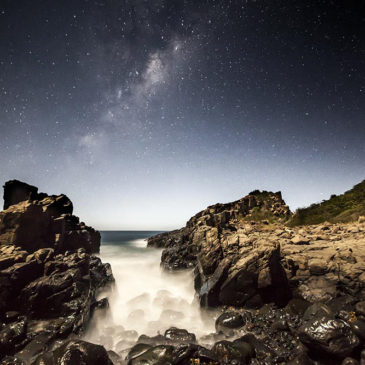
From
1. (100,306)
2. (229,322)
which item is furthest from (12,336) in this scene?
(229,322)

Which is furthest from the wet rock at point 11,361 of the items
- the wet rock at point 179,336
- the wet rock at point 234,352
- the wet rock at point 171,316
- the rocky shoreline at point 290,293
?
the rocky shoreline at point 290,293

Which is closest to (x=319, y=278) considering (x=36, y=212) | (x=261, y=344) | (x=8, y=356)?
(x=261, y=344)

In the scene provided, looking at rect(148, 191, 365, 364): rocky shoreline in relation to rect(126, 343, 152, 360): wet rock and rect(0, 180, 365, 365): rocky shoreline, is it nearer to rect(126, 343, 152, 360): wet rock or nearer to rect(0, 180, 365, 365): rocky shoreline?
rect(0, 180, 365, 365): rocky shoreline

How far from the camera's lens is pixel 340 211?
34469 millimetres

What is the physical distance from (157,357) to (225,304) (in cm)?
687

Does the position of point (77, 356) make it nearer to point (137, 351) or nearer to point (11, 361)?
point (137, 351)

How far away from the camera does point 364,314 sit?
9211 millimetres

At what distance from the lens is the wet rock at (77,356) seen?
7.80 meters

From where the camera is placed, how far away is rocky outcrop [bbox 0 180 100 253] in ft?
57.2

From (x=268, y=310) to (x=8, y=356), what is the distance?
14.5 m

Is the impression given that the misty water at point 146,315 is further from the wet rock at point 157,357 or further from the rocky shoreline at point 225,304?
the wet rock at point 157,357

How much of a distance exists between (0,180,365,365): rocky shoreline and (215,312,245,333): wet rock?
0.17ft

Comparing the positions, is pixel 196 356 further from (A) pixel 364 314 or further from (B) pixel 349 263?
(B) pixel 349 263

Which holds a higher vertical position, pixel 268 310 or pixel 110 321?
→ pixel 268 310
